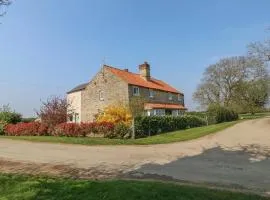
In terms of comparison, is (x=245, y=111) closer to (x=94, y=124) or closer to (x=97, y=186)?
(x=94, y=124)

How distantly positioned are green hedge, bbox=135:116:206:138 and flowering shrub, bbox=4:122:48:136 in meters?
9.37

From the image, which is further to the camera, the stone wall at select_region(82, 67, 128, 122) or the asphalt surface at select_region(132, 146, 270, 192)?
the stone wall at select_region(82, 67, 128, 122)

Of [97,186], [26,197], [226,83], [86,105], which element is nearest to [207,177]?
[97,186]

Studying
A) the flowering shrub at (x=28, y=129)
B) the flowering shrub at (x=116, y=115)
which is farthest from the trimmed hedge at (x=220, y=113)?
the flowering shrub at (x=28, y=129)

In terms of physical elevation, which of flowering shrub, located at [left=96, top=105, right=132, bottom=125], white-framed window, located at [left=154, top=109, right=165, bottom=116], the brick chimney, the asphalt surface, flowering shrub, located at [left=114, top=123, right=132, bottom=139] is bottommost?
the asphalt surface

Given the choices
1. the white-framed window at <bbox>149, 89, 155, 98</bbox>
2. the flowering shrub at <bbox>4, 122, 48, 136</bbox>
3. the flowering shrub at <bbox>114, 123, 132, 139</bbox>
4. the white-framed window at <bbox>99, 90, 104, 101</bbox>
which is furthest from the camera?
the white-framed window at <bbox>149, 89, 155, 98</bbox>

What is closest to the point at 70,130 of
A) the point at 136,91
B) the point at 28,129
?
the point at 28,129

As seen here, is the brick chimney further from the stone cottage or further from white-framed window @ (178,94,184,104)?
white-framed window @ (178,94,184,104)

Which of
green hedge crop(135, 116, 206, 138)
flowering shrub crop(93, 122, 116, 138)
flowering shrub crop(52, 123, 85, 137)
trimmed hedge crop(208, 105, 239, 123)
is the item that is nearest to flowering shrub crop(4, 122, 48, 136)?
flowering shrub crop(52, 123, 85, 137)

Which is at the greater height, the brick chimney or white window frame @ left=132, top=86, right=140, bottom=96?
the brick chimney

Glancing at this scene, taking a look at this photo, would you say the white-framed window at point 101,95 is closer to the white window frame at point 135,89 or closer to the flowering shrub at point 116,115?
the white window frame at point 135,89

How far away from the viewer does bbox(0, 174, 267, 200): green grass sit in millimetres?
7988

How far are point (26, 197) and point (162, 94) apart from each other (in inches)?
1773

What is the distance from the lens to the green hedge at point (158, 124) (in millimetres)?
28562
